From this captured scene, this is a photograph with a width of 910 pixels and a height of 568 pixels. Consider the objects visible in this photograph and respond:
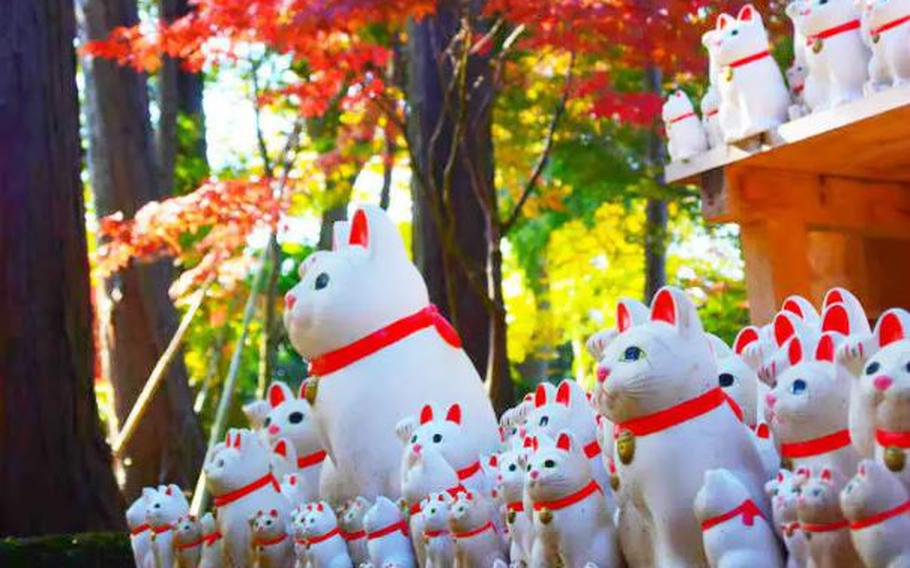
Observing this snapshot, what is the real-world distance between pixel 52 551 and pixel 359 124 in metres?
4.84

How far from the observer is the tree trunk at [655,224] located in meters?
10.8

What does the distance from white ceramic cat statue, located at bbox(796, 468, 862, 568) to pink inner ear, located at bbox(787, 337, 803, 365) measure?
336 millimetres

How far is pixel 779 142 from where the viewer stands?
4684 mm

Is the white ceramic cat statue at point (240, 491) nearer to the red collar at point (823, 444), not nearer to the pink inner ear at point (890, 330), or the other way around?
the red collar at point (823, 444)

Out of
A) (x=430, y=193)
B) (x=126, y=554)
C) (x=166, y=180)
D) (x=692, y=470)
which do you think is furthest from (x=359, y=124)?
(x=692, y=470)

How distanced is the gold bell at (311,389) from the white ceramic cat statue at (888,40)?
1.97 m

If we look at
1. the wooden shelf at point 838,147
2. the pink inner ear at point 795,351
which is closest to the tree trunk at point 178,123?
the wooden shelf at point 838,147

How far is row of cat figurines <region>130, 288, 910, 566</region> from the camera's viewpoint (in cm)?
281

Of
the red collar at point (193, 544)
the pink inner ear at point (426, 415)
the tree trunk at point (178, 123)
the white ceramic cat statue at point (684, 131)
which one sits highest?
the tree trunk at point (178, 123)

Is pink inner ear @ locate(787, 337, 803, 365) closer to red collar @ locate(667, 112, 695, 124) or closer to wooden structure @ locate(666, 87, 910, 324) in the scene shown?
wooden structure @ locate(666, 87, 910, 324)

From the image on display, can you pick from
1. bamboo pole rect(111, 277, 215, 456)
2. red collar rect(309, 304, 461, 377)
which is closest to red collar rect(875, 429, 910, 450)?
red collar rect(309, 304, 461, 377)

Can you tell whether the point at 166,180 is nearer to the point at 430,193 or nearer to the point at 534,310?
the point at 430,193

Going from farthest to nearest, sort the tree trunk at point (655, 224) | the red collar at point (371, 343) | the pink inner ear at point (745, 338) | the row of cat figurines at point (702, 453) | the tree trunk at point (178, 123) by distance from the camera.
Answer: the tree trunk at point (655, 224), the tree trunk at point (178, 123), the red collar at point (371, 343), the pink inner ear at point (745, 338), the row of cat figurines at point (702, 453)

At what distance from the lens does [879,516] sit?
270 centimetres
